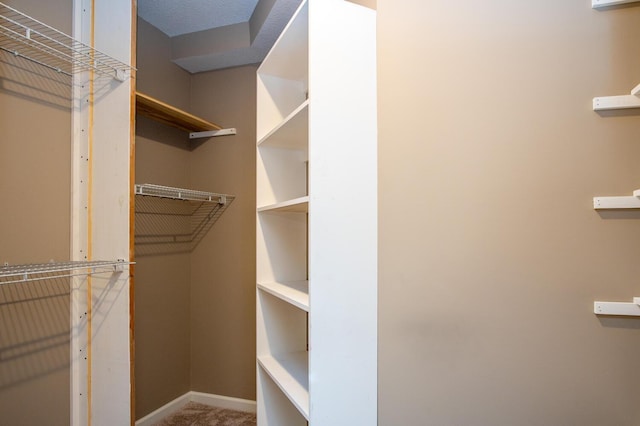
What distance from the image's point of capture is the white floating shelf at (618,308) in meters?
1.05

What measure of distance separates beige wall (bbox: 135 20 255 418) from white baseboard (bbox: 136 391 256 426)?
38 mm

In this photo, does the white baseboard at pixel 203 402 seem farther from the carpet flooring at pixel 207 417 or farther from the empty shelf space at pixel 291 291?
the empty shelf space at pixel 291 291

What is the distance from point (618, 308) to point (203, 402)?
2.56 m

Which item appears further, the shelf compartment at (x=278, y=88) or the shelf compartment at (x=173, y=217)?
the shelf compartment at (x=173, y=217)

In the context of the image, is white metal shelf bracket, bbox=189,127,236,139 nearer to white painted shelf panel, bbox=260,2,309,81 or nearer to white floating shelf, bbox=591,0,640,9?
white painted shelf panel, bbox=260,2,309,81

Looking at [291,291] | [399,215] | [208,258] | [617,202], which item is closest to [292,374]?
[291,291]

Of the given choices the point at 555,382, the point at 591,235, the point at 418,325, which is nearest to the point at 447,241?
the point at 418,325

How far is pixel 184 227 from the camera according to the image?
2533 millimetres

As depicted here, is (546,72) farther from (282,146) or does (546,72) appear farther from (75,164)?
(75,164)

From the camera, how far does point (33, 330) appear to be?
1.45 metres

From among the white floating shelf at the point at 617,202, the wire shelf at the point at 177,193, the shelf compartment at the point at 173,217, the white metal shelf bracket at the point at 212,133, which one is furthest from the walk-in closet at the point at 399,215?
the white metal shelf bracket at the point at 212,133

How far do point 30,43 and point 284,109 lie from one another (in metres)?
1.12

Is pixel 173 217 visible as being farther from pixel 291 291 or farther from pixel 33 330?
pixel 291 291

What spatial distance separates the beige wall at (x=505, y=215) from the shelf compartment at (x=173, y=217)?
4.80 ft
